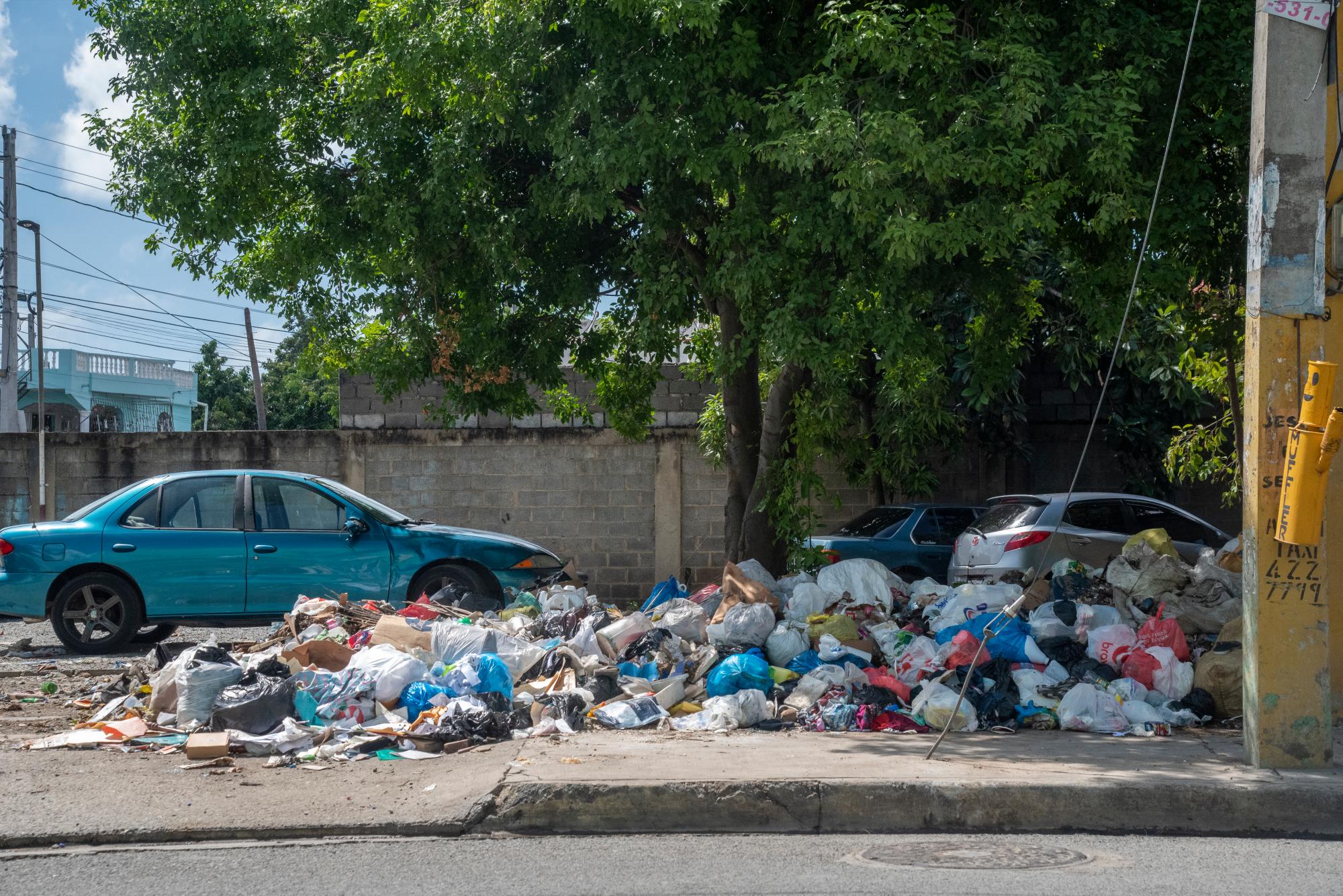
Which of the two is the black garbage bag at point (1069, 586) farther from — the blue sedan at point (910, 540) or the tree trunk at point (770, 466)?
the blue sedan at point (910, 540)

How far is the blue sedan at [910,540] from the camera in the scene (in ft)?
41.7

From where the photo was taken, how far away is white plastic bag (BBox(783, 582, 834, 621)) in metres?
8.84

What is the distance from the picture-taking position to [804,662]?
802 cm

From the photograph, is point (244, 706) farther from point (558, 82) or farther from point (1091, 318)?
point (1091, 318)

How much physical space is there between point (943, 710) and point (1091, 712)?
3.08ft

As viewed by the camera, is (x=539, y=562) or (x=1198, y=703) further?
(x=539, y=562)

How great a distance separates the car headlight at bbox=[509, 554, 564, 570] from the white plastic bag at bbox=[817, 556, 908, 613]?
258cm

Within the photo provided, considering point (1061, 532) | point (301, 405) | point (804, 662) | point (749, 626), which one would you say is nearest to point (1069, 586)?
point (1061, 532)

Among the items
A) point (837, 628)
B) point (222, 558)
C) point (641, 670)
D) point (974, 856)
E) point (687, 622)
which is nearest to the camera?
point (974, 856)

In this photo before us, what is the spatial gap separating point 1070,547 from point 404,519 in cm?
645

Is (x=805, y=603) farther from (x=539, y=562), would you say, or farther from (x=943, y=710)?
(x=539, y=562)

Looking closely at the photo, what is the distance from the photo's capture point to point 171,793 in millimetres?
5941

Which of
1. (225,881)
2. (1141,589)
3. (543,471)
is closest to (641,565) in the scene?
(543,471)

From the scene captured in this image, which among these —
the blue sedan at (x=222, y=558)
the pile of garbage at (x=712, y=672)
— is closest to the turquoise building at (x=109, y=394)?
the blue sedan at (x=222, y=558)
